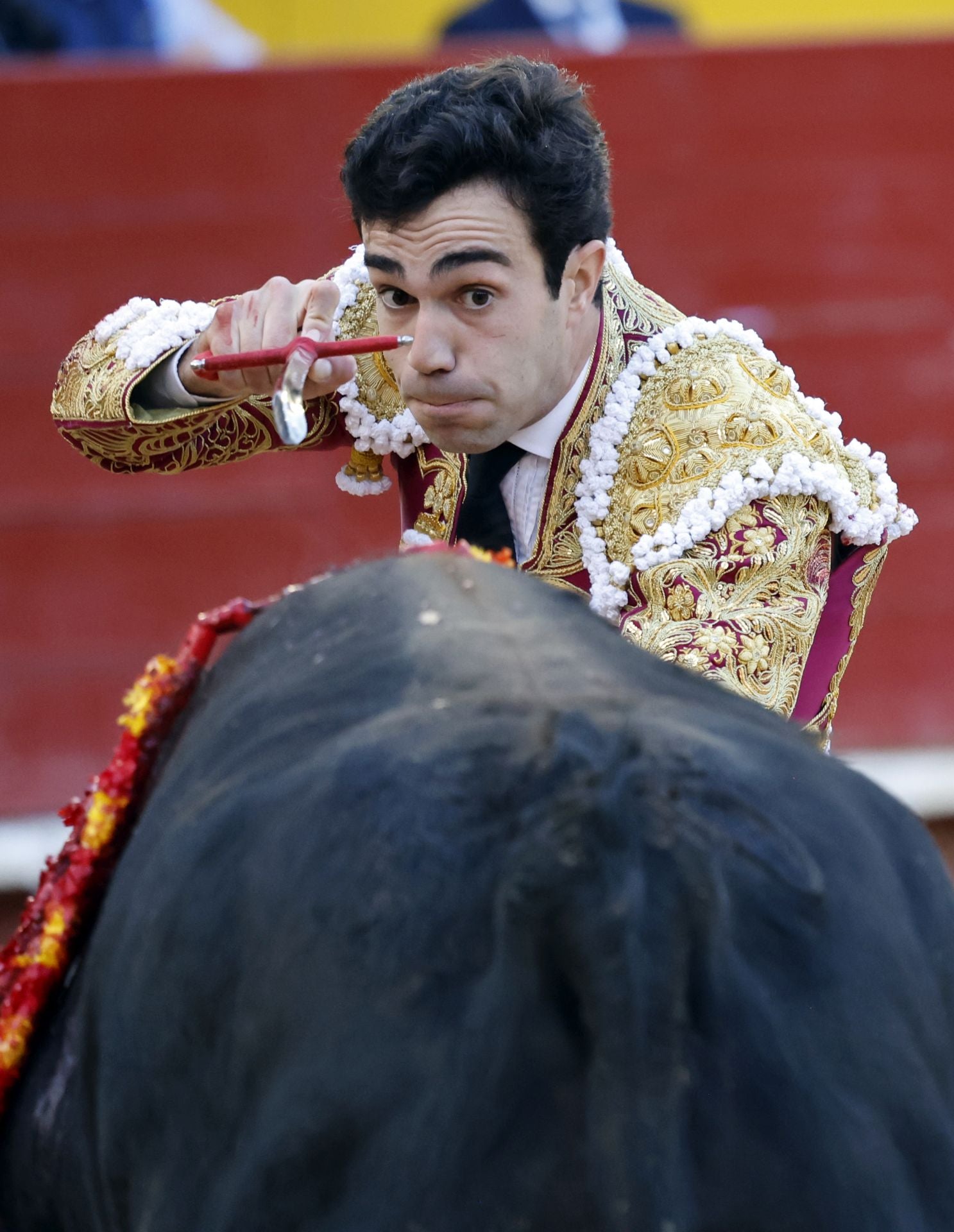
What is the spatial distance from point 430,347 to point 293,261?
2.26 metres

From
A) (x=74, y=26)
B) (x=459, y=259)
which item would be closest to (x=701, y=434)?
(x=459, y=259)

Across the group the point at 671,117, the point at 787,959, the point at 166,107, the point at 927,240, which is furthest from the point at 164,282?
the point at 787,959

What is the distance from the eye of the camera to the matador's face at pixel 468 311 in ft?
5.29

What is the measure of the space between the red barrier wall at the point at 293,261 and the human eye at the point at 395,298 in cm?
207

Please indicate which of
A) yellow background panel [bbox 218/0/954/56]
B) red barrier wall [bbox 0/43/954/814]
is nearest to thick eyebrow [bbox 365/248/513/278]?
red barrier wall [bbox 0/43/954/814]

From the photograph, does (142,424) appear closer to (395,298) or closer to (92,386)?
(92,386)

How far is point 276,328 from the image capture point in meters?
1.55

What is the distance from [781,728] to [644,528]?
2.48ft

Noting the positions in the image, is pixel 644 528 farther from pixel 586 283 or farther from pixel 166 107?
pixel 166 107

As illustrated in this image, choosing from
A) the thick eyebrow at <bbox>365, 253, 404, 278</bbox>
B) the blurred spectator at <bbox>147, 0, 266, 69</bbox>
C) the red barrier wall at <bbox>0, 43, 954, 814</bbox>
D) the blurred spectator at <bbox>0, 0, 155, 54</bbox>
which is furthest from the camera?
the blurred spectator at <bbox>147, 0, 266, 69</bbox>

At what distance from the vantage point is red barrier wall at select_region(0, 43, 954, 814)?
3717 millimetres

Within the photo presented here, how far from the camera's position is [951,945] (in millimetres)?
924

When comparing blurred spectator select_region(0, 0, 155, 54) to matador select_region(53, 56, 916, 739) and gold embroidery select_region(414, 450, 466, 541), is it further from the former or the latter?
gold embroidery select_region(414, 450, 466, 541)

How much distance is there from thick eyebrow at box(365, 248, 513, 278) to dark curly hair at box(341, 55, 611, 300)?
0.13ft
